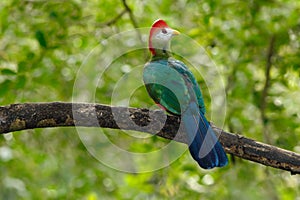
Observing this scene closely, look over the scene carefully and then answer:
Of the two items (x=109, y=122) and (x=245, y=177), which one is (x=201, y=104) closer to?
(x=109, y=122)

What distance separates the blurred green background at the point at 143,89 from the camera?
5.01m

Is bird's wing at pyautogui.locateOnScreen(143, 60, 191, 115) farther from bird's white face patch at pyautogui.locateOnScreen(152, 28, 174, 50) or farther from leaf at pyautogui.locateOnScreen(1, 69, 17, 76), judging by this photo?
leaf at pyautogui.locateOnScreen(1, 69, 17, 76)

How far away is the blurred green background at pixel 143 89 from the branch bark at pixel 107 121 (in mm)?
1589

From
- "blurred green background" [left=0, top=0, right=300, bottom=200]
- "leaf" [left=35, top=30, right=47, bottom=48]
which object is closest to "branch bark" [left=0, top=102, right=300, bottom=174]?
"blurred green background" [left=0, top=0, right=300, bottom=200]

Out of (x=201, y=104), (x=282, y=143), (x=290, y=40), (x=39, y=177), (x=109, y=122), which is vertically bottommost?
(x=39, y=177)

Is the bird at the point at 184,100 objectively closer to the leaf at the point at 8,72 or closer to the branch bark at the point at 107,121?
the branch bark at the point at 107,121

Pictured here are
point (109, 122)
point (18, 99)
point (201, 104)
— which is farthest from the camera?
point (18, 99)

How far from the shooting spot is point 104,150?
5.57m

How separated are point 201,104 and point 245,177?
64.8 inches

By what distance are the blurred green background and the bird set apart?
3.64 ft

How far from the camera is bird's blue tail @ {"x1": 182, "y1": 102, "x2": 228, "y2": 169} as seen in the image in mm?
3225

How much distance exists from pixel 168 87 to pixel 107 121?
0.55m

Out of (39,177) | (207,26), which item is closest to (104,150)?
(39,177)

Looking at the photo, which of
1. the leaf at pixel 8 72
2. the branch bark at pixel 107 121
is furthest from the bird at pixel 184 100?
the leaf at pixel 8 72
